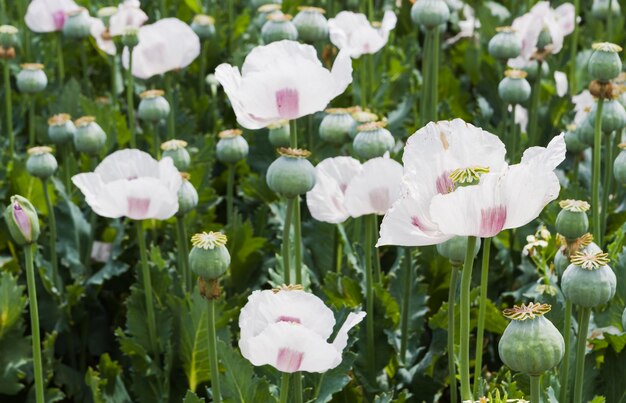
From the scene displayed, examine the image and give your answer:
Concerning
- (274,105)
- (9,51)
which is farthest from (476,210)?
(9,51)

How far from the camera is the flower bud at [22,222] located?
1.51m

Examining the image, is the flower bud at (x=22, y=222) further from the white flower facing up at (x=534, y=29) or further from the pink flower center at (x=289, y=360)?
the white flower facing up at (x=534, y=29)

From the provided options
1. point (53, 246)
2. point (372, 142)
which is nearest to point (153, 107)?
point (53, 246)

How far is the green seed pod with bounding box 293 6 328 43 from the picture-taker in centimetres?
252

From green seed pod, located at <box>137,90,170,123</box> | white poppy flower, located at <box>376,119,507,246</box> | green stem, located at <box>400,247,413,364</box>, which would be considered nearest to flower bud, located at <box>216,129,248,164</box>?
green seed pod, located at <box>137,90,170,123</box>

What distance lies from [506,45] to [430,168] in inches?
53.2

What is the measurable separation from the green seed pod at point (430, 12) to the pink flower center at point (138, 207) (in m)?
0.81

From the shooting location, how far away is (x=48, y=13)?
2926 mm

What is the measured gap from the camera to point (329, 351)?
4.46 ft

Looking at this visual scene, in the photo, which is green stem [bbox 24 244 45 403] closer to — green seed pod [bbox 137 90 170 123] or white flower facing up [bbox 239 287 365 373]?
white flower facing up [bbox 239 287 365 373]

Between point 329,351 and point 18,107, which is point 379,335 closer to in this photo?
point 329,351

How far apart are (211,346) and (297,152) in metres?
0.35

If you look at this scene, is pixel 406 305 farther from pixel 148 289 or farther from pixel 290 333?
pixel 290 333

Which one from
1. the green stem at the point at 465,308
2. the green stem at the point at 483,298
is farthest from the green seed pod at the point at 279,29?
the green stem at the point at 465,308
